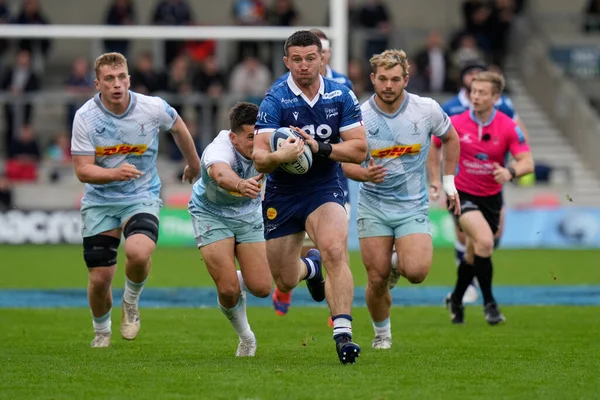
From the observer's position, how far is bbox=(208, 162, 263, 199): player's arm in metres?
8.39

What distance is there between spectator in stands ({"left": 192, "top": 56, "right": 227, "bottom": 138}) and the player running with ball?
12.4 metres

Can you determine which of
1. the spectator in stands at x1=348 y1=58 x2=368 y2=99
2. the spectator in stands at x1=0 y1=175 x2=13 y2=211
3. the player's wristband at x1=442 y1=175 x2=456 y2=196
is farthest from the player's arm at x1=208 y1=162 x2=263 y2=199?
the spectator in stands at x1=0 y1=175 x2=13 y2=211

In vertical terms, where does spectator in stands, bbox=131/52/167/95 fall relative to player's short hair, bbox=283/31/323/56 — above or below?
below

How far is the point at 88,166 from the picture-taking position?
9492 mm

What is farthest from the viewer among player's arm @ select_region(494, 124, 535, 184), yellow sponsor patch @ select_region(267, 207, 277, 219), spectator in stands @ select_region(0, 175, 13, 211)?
spectator in stands @ select_region(0, 175, 13, 211)

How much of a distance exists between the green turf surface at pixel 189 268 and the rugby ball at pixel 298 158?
7.28 m

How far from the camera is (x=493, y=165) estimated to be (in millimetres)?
11711

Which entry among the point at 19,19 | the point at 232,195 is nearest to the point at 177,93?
the point at 19,19

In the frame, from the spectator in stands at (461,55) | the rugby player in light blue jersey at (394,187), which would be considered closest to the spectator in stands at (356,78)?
the spectator in stands at (461,55)

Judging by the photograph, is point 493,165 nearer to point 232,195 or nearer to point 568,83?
point 232,195

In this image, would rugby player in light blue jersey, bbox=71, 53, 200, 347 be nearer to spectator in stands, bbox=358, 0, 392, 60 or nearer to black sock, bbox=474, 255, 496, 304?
black sock, bbox=474, 255, 496, 304

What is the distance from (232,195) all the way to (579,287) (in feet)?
23.9

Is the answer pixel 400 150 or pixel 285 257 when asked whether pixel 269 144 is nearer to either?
pixel 285 257

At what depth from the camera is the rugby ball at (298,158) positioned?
825 centimetres
